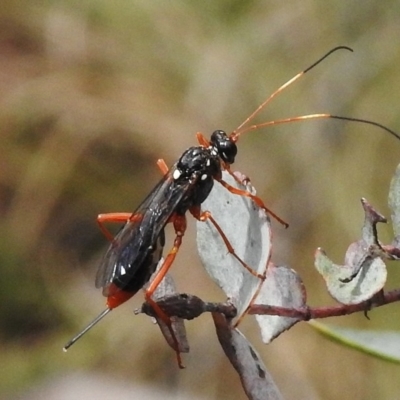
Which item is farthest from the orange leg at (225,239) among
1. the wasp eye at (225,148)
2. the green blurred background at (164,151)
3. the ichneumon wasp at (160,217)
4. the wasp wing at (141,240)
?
the green blurred background at (164,151)

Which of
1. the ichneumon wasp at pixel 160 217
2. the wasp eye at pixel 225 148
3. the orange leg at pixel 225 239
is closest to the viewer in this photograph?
→ the orange leg at pixel 225 239

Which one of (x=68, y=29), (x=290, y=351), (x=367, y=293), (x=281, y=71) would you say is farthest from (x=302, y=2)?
(x=367, y=293)

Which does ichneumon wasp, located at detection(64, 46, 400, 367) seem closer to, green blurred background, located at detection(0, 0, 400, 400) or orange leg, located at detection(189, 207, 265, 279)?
orange leg, located at detection(189, 207, 265, 279)

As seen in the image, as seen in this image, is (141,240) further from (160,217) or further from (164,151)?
(164,151)

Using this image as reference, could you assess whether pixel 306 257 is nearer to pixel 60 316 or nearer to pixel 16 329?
pixel 60 316

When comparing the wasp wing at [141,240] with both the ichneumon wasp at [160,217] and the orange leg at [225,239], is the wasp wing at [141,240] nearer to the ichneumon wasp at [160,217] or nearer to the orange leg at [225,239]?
the ichneumon wasp at [160,217]

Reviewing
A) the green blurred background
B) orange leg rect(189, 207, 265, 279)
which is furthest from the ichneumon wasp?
the green blurred background
